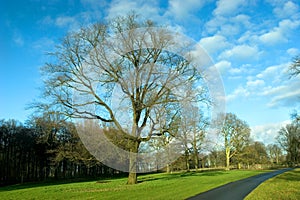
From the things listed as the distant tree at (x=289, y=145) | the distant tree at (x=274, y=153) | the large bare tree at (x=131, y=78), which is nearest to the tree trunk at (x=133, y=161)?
the large bare tree at (x=131, y=78)

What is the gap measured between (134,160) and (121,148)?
2806 millimetres

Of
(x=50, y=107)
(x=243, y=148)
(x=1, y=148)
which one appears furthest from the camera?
(x=243, y=148)

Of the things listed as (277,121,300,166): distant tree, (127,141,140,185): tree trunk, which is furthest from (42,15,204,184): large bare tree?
(277,121,300,166): distant tree

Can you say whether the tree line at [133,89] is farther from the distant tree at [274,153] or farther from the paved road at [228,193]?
the distant tree at [274,153]

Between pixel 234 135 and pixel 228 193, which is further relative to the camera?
pixel 234 135

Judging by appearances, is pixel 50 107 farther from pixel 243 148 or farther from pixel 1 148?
pixel 243 148

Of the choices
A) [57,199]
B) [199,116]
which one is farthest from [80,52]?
[57,199]

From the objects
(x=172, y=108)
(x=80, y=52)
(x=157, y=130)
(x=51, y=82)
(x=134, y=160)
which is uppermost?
(x=80, y=52)

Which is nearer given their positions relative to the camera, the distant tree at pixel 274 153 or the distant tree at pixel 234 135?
the distant tree at pixel 234 135

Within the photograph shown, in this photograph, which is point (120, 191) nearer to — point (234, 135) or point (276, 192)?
point (276, 192)

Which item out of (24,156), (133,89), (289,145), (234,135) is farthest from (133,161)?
(289,145)

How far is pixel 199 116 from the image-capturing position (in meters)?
22.5

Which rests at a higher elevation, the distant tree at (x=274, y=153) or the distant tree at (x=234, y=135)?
the distant tree at (x=234, y=135)

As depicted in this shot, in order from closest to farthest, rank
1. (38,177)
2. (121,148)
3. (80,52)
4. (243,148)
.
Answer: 1. (80,52)
2. (121,148)
3. (38,177)
4. (243,148)
